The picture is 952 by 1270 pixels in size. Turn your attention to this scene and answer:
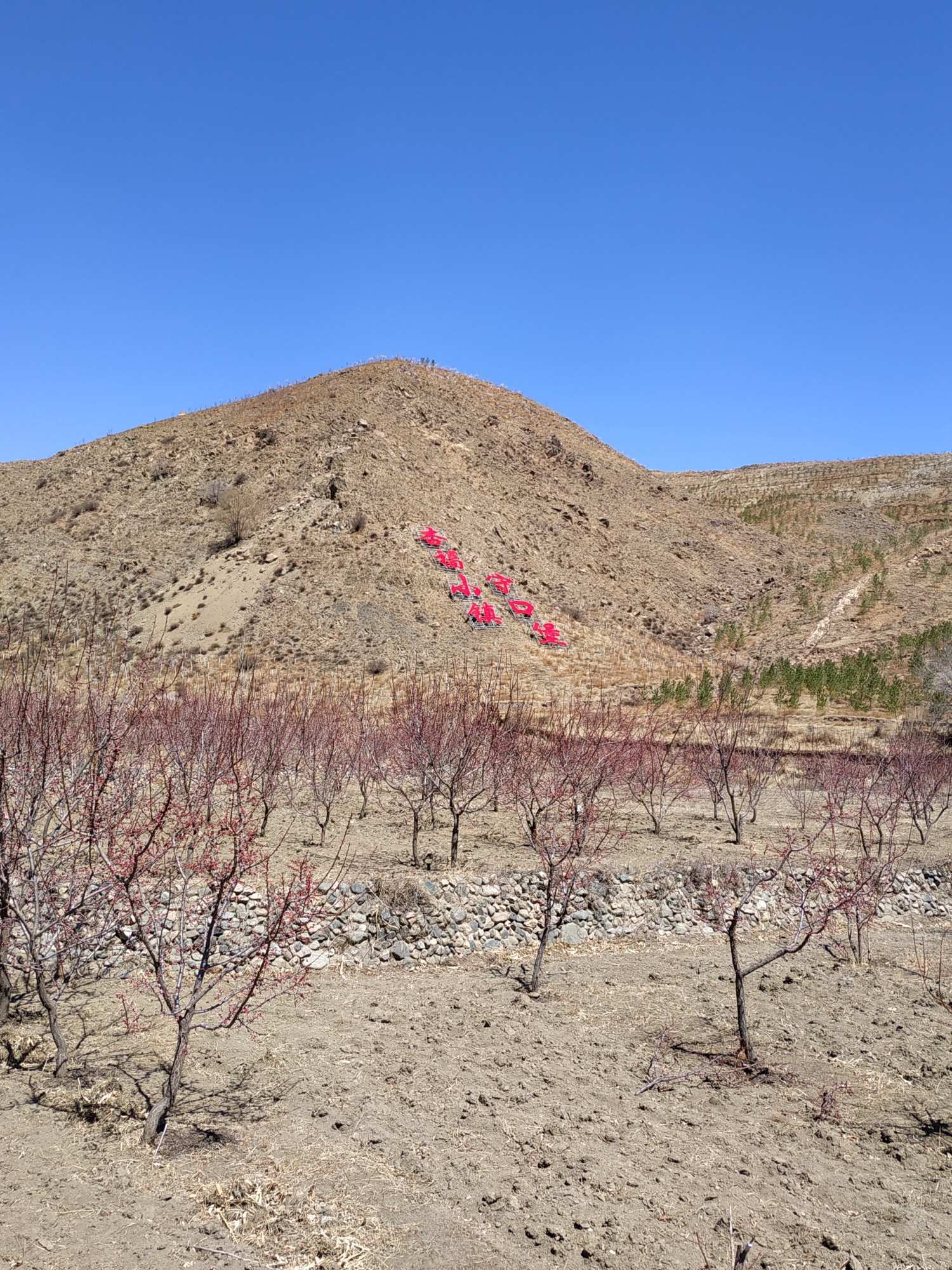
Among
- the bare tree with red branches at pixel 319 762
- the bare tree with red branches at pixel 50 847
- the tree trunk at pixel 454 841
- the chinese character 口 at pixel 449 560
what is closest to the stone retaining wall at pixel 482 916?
the tree trunk at pixel 454 841

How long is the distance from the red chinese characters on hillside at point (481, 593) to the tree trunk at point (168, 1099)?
2481 cm

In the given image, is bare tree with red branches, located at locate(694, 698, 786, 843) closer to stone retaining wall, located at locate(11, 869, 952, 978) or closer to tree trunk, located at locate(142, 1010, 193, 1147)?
stone retaining wall, located at locate(11, 869, 952, 978)

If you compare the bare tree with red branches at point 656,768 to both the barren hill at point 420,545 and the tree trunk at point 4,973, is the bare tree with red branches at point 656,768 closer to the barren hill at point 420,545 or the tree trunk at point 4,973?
the barren hill at point 420,545

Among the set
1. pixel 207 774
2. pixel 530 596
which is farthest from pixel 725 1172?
pixel 530 596

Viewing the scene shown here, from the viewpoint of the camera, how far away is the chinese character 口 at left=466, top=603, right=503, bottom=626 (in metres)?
30.1

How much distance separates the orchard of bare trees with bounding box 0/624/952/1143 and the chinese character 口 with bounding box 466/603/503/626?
6.80m

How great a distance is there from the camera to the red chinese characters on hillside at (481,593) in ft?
100

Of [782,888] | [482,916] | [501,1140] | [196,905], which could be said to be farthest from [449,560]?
[501,1140]

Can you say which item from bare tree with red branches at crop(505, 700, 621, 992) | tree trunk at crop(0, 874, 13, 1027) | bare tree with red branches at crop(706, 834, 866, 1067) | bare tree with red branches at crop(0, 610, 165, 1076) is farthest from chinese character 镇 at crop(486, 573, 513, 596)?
tree trunk at crop(0, 874, 13, 1027)

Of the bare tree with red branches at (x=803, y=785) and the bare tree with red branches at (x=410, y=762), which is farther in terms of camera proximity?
the bare tree with red branches at (x=803, y=785)

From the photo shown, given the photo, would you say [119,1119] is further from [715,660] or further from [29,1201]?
[715,660]

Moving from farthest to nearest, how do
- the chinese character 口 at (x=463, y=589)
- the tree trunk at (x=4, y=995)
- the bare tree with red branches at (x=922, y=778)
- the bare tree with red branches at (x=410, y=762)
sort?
the chinese character 口 at (x=463, y=589) → the bare tree with red branches at (x=922, y=778) → the bare tree with red branches at (x=410, y=762) → the tree trunk at (x=4, y=995)

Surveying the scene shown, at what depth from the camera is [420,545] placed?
3306 centimetres

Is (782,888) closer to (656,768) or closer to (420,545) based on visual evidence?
(656,768)
